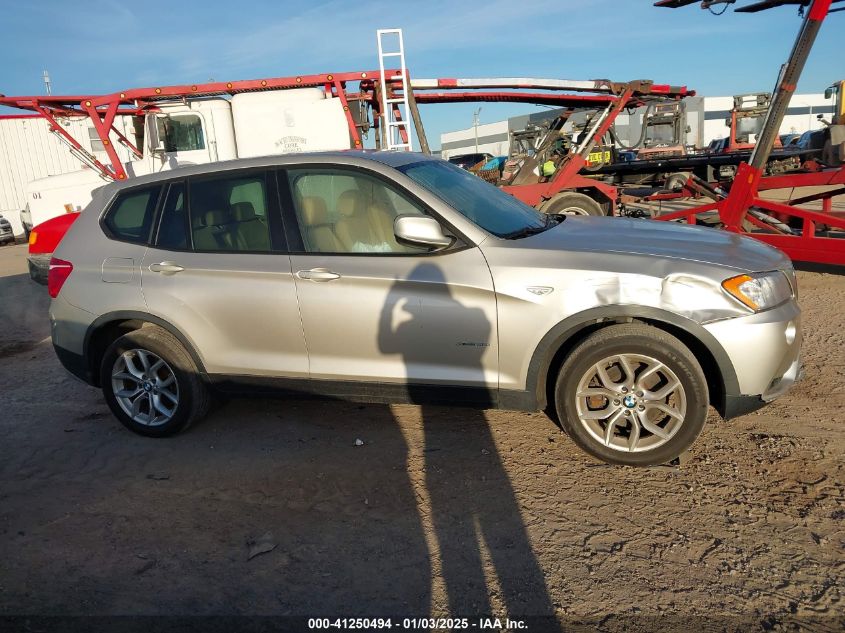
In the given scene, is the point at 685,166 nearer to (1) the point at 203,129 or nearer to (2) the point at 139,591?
(1) the point at 203,129

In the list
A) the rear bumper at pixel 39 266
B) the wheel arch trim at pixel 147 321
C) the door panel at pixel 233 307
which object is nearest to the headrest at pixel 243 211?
the door panel at pixel 233 307

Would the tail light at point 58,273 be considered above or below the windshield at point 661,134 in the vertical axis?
below

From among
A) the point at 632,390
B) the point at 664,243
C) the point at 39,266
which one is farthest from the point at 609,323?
the point at 39,266

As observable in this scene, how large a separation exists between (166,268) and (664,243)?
3.05 meters

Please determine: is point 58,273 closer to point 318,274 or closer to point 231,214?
point 231,214

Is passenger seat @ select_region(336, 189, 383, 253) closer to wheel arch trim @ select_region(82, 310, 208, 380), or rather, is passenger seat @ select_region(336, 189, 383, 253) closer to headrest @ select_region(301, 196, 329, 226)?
headrest @ select_region(301, 196, 329, 226)

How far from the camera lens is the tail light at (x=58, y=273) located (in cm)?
434

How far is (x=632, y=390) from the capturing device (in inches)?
133

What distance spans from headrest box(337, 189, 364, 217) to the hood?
1011 mm

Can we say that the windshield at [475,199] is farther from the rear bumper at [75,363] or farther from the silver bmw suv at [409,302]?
the rear bumper at [75,363]

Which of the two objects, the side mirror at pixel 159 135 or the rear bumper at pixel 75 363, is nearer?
the rear bumper at pixel 75 363

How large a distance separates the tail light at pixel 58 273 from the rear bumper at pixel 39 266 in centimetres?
405

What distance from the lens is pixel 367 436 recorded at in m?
4.14

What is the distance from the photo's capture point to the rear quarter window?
4.23 m
